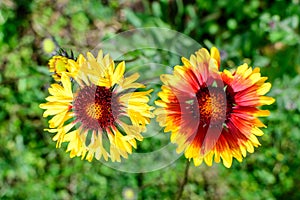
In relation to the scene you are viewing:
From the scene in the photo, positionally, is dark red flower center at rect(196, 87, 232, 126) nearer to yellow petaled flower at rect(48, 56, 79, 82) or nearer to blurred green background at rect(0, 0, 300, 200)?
yellow petaled flower at rect(48, 56, 79, 82)

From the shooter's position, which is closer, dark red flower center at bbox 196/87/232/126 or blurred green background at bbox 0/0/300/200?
dark red flower center at bbox 196/87/232/126

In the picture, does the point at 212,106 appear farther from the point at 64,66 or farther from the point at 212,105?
the point at 64,66

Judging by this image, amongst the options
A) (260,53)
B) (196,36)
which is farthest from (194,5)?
(260,53)

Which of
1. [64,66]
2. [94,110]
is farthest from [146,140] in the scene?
[64,66]

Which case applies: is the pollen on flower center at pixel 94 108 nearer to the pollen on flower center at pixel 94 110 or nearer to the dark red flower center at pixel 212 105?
the pollen on flower center at pixel 94 110

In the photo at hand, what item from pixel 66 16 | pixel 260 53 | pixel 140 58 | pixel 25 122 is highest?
pixel 260 53

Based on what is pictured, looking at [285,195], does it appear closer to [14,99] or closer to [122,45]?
[122,45]

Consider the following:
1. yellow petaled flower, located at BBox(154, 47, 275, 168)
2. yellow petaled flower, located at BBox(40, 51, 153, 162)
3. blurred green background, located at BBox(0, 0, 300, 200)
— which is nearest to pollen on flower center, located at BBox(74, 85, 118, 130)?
yellow petaled flower, located at BBox(40, 51, 153, 162)

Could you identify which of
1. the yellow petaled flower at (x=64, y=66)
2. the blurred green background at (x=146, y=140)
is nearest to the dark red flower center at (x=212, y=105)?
the yellow petaled flower at (x=64, y=66)
